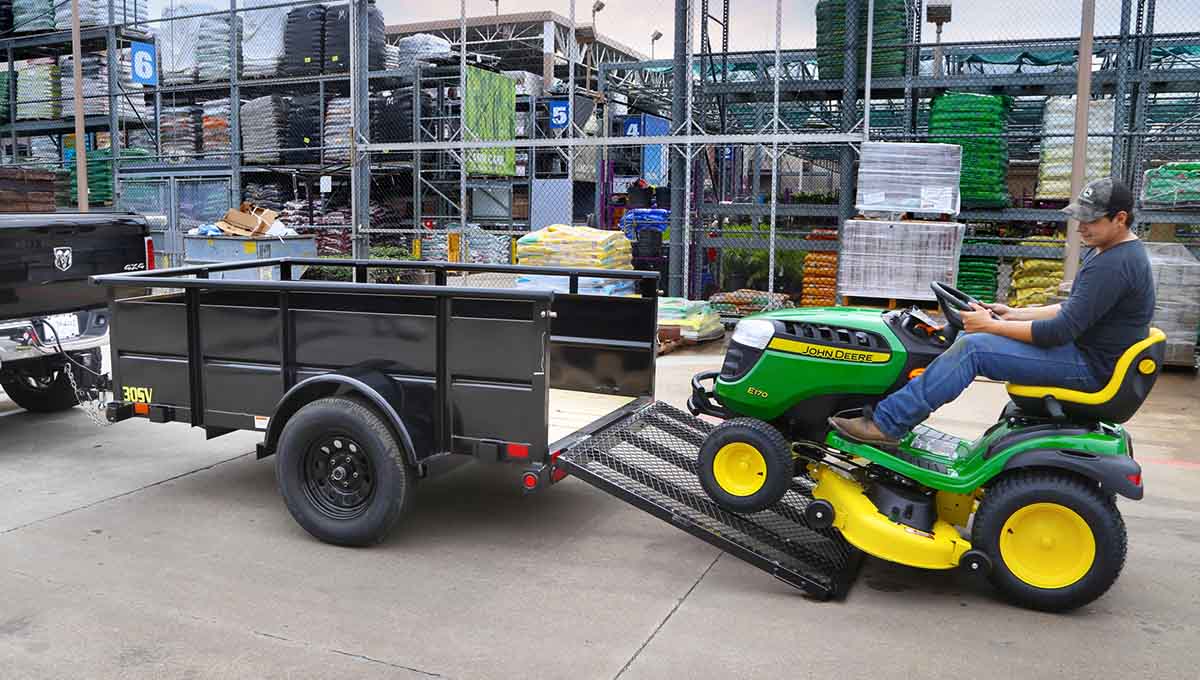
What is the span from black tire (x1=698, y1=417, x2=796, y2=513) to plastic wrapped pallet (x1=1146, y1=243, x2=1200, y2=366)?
308 inches

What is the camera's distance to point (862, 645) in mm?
4309

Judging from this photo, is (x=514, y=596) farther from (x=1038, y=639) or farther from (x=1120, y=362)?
(x=1120, y=362)

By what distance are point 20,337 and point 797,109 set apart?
52.9 feet

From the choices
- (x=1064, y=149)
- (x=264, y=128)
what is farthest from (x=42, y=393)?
(x=1064, y=149)

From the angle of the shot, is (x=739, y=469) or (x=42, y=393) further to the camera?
(x=42, y=393)

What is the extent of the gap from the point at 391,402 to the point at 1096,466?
3.48 metres

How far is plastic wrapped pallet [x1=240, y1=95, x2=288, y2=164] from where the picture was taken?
62.3 feet

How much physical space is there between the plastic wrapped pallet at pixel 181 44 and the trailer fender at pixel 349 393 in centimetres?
1700

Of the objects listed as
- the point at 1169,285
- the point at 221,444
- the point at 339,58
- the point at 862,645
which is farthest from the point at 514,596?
the point at 339,58

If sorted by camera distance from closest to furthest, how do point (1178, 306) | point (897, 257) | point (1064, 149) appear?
point (1178, 306) < point (897, 257) < point (1064, 149)

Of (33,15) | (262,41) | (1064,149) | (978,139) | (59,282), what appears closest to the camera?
(59,282)

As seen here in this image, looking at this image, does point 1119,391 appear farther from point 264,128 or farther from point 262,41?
point 262,41

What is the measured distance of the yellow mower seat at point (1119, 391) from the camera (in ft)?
15.0

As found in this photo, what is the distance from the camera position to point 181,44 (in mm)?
20672
